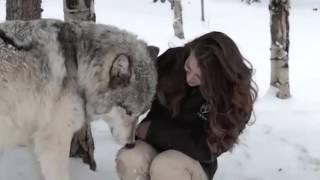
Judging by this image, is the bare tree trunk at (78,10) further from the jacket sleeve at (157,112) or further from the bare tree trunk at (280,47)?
the bare tree trunk at (280,47)

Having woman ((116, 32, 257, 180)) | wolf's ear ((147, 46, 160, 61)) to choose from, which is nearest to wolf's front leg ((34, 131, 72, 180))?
woman ((116, 32, 257, 180))

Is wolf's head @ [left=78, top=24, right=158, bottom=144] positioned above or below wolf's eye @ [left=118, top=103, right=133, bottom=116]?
above

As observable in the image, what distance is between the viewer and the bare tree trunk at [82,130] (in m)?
4.54

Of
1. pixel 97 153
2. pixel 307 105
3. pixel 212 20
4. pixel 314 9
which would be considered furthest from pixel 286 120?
pixel 314 9

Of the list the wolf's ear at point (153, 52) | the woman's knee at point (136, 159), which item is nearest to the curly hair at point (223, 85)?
the wolf's ear at point (153, 52)

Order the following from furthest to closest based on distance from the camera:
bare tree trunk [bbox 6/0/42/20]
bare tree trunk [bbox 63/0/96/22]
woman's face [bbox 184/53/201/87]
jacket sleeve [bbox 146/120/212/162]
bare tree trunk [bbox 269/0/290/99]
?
bare tree trunk [bbox 269/0/290/99] < bare tree trunk [bbox 6/0/42/20] < bare tree trunk [bbox 63/0/96/22] < jacket sleeve [bbox 146/120/212/162] < woman's face [bbox 184/53/201/87]

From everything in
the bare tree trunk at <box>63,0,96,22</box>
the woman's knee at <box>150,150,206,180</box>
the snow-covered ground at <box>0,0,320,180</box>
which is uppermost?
the bare tree trunk at <box>63,0,96,22</box>

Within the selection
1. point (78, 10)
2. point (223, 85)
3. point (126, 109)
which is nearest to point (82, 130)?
point (78, 10)

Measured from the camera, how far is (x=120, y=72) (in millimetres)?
3430

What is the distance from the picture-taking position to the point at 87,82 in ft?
11.3

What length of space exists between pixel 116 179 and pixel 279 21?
359 cm

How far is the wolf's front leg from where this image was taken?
3393 mm

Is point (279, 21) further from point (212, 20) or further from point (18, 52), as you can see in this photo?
point (212, 20)

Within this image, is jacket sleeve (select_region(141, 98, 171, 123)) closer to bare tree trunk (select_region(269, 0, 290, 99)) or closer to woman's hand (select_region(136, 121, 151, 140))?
woman's hand (select_region(136, 121, 151, 140))
